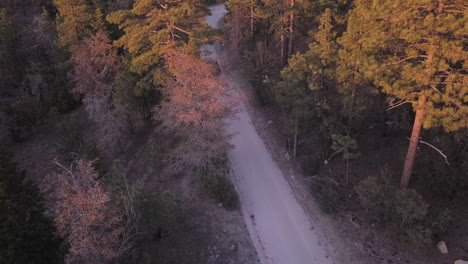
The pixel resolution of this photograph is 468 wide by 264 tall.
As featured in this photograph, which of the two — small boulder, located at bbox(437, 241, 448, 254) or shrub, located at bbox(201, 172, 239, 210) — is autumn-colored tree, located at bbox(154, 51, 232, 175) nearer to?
shrub, located at bbox(201, 172, 239, 210)

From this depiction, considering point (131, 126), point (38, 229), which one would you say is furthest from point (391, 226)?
point (131, 126)

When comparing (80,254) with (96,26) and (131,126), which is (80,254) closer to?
(131,126)

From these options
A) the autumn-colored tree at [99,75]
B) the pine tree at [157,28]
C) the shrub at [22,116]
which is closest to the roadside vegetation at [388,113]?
the pine tree at [157,28]

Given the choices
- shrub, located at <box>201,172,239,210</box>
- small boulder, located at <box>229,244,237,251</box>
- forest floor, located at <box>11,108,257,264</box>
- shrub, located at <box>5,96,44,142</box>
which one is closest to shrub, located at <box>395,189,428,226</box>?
forest floor, located at <box>11,108,257,264</box>

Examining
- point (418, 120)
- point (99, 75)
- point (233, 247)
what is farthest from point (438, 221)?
point (99, 75)

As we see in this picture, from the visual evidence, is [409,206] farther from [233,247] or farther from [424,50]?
[233,247]

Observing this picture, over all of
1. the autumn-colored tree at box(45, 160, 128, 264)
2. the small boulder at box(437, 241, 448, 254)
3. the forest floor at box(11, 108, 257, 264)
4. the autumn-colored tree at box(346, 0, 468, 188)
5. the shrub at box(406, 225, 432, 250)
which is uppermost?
the autumn-colored tree at box(346, 0, 468, 188)
